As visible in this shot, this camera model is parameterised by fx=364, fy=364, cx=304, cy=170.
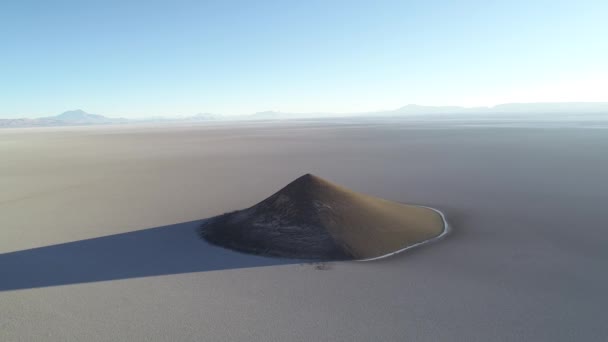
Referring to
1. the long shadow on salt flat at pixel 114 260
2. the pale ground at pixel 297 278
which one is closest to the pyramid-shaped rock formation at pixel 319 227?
the pale ground at pixel 297 278

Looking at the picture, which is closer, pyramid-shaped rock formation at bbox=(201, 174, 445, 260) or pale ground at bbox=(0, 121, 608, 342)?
pale ground at bbox=(0, 121, 608, 342)

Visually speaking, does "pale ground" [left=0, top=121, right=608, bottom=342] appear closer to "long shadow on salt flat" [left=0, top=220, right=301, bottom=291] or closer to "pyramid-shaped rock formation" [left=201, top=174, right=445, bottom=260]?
"long shadow on salt flat" [left=0, top=220, right=301, bottom=291]

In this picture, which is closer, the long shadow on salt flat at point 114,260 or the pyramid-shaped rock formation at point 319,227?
the long shadow on salt flat at point 114,260

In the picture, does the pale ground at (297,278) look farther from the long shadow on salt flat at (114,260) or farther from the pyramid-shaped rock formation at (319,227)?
the pyramid-shaped rock formation at (319,227)

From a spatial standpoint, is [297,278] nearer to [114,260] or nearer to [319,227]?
[319,227]

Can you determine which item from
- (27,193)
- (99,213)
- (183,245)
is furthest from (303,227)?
(27,193)

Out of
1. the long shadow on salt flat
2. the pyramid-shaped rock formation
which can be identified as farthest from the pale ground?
the pyramid-shaped rock formation
